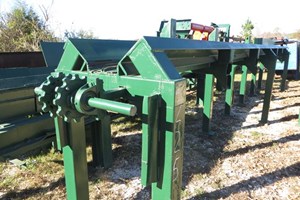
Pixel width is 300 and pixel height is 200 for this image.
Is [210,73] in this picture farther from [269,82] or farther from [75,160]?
[75,160]

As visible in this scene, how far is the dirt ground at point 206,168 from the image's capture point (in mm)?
2930

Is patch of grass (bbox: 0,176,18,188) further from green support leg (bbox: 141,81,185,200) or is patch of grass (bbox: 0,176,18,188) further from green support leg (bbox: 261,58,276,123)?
green support leg (bbox: 261,58,276,123)

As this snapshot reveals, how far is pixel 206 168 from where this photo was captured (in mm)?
3463

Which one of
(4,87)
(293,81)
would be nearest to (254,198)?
(4,87)

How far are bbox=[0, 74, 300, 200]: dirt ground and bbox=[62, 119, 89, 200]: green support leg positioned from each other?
3.78 ft

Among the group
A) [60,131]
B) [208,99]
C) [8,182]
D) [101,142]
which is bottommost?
[8,182]

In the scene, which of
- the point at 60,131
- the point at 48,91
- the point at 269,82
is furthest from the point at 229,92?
the point at 48,91

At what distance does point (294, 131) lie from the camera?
4852 mm

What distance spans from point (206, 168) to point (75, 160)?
2.27 metres

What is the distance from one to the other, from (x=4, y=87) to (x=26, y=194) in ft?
4.23

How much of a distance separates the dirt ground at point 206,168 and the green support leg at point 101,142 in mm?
130

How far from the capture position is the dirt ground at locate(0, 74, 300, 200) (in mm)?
2930

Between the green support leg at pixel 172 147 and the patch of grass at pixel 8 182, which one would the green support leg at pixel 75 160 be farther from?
the patch of grass at pixel 8 182

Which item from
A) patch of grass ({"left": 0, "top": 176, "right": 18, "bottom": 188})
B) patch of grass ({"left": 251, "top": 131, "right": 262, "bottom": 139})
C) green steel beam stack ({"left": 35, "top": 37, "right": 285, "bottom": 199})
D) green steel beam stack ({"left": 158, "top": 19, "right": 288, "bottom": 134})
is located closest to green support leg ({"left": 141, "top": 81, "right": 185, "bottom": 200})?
green steel beam stack ({"left": 35, "top": 37, "right": 285, "bottom": 199})
